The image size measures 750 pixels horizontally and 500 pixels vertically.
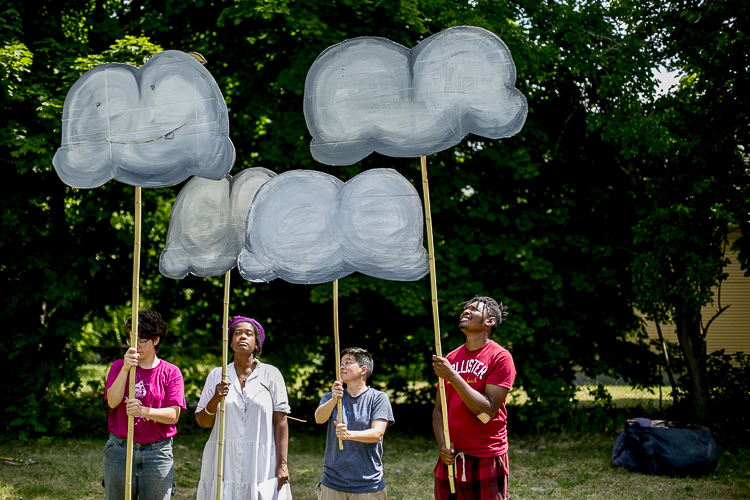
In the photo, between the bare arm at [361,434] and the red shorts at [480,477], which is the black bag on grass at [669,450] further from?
the bare arm at [361,434]

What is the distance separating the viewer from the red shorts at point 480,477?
3.45 m

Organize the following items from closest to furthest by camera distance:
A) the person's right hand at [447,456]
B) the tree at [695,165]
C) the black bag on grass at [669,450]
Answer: the person's right hand at [447,456], the black bag on grass at [669,450], the tree at [695,165]

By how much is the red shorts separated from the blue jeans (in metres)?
1.42

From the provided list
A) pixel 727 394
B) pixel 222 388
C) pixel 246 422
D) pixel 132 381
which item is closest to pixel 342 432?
pixel 246 422

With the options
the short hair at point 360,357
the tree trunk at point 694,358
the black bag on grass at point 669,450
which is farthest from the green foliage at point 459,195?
the short hair at point 360,357

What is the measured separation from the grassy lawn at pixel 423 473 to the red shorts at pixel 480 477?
9.00 ft

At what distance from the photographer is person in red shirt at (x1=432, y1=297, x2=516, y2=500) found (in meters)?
3.41

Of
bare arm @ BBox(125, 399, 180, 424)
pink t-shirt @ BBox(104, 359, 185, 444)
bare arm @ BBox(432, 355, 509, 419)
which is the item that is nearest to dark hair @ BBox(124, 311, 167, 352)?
pink t-shirt @ BBox(104, 359, 185, 444)

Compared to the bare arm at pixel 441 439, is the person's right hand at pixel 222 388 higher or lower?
higher

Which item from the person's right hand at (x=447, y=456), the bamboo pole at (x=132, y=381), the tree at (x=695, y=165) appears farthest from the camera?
the tree at (x=695, y=165)

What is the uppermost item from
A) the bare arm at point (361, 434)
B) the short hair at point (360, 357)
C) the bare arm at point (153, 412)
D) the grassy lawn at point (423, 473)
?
the short hair at point (360, 357)

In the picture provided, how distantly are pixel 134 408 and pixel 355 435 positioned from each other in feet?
3.55

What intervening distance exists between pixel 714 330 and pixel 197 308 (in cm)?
1101

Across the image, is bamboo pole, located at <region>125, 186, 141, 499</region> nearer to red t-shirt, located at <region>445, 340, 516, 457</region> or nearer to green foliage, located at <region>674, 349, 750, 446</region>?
red t-shirt, located at <region>445, 340, 516, 457</region>
